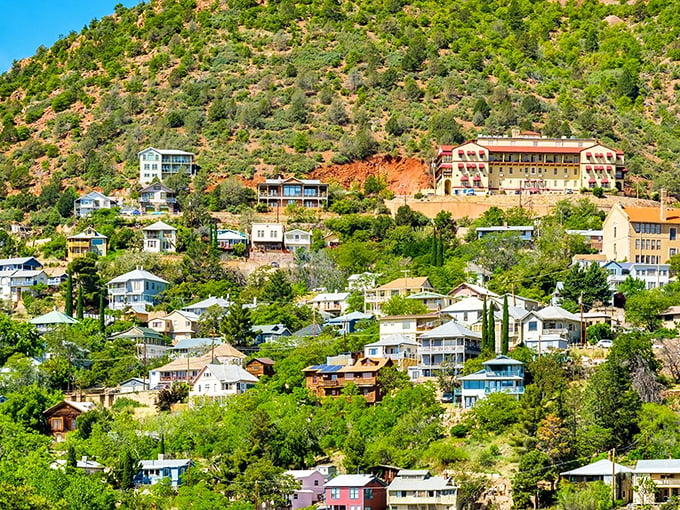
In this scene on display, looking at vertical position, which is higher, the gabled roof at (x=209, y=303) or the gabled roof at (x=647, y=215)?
the gabled roof at (x=647, y=215)

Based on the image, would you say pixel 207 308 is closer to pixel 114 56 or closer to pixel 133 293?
pixel 133 293

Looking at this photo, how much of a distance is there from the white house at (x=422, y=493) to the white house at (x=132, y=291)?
142ft

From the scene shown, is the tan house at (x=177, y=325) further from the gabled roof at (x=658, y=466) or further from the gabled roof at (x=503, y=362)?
the gabled roof at (x=658, y=466)

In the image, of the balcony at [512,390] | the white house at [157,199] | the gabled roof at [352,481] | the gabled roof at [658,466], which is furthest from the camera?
the white house at [157,199]

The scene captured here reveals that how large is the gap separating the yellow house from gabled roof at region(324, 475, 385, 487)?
52.7 m

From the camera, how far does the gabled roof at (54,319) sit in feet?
375

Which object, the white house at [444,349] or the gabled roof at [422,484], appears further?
the white house at [444,349]

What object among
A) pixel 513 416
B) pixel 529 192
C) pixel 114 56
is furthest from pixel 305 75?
pixel 513 416

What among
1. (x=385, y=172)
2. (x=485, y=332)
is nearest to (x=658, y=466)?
(x=485, y=332)

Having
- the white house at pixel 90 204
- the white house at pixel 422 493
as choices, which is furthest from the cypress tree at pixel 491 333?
the white house at pixel 90 204

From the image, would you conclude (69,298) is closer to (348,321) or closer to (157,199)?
(348,321)

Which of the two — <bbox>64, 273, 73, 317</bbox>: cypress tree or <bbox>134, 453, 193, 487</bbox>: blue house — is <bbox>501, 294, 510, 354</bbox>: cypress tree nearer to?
<bbox>134, 453, 193, 487</bbox>: blue house

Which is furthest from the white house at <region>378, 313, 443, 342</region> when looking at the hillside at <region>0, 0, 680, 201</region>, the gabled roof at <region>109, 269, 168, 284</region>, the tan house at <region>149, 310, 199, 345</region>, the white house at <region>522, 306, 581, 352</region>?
the hillside at <region>0, 0, 680, 201</region>

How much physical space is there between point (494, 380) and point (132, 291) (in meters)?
40.0
